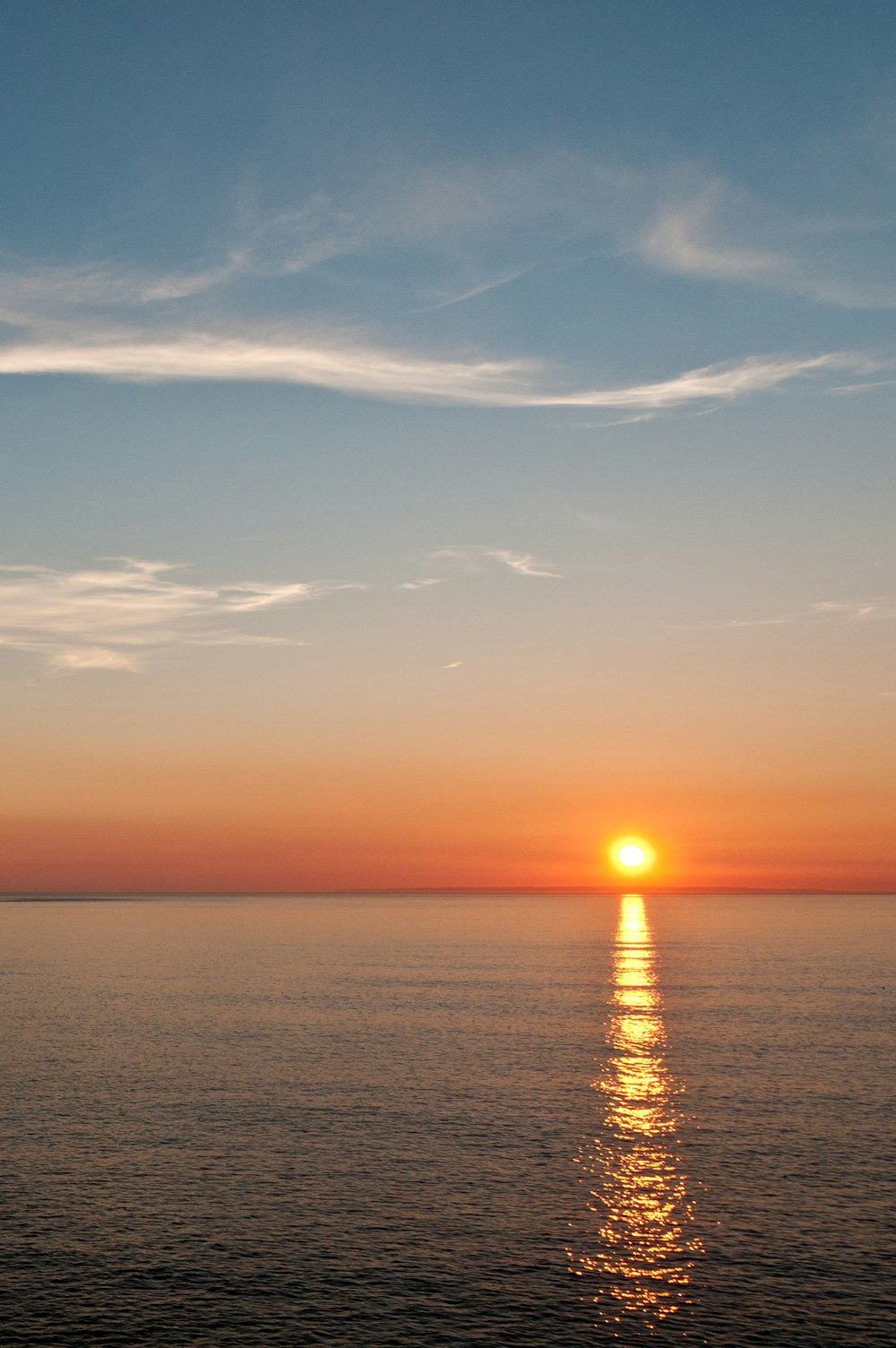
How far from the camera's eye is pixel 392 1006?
11812 cm

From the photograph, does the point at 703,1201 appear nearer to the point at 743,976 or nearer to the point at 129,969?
the point at 743,976

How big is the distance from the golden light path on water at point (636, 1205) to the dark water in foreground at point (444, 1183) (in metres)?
0.17

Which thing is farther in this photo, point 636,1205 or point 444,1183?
point 444,1183

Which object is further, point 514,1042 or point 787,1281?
point 514,1042

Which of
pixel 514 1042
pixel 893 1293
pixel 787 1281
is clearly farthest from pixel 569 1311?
pixel 514 1042

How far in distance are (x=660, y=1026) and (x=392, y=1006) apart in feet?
92.8

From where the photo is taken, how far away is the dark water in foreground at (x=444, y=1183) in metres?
37.7

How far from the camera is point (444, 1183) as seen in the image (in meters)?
51.6

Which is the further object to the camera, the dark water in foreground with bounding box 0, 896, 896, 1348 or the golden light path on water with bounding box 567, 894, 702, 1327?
the golden light path on water with bounding box 567, 894, 702, 1327

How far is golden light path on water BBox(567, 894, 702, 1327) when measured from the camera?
A: 130 feet

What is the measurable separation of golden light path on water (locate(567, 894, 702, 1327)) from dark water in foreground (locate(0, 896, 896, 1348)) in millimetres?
173

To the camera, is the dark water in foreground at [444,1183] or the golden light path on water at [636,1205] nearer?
the dark water in foreground at [444,1183]

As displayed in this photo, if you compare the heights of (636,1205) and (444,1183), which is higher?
(444,1183)

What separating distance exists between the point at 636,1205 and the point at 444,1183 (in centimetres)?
868
